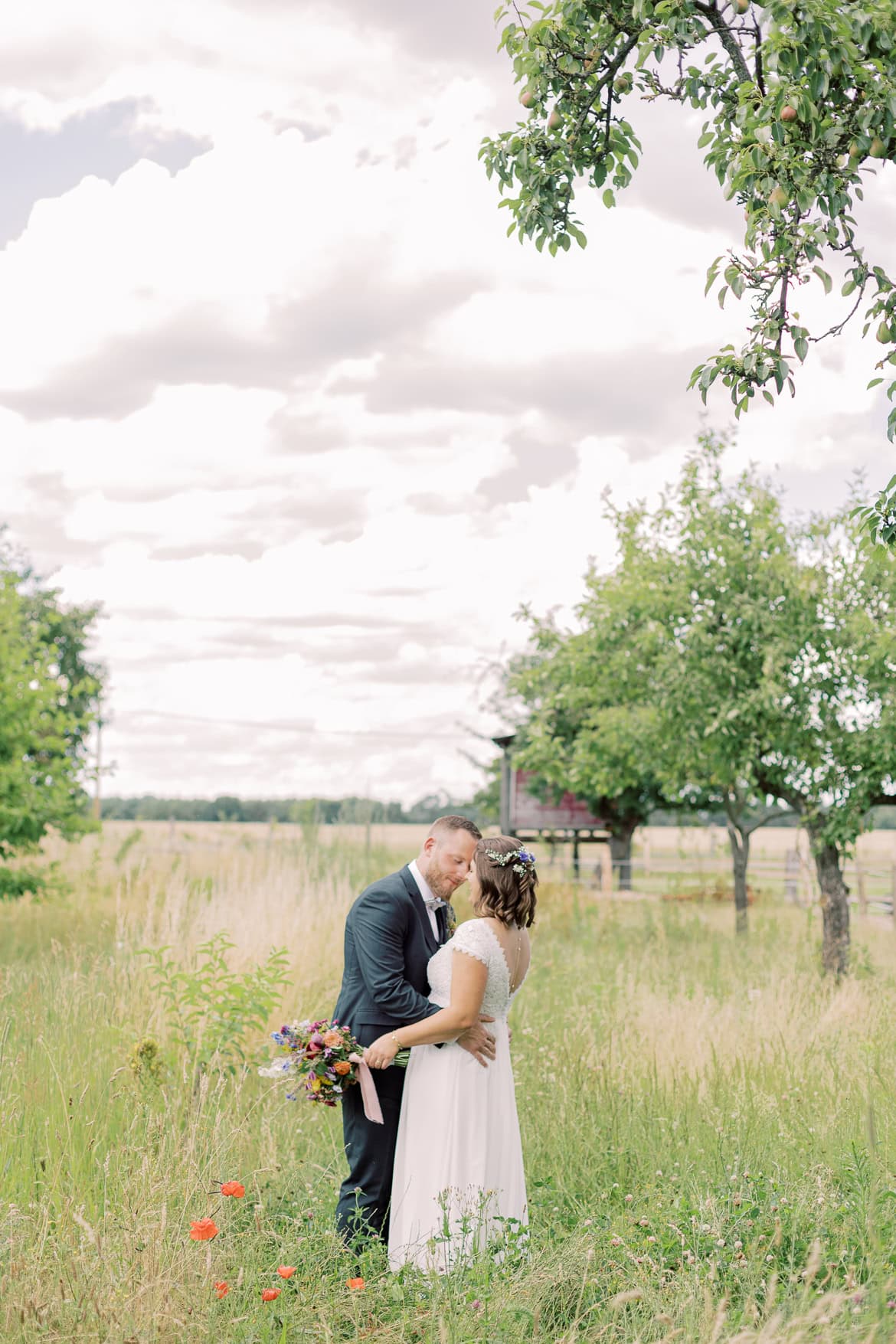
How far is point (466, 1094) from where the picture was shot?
445cm

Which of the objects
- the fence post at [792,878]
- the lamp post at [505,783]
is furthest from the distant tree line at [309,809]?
the fence post at [792,878]

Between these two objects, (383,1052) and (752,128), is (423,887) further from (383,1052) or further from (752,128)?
(752,128)

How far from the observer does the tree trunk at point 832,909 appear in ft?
41.1

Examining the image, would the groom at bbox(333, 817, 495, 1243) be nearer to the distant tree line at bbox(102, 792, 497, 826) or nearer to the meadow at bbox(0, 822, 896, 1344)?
the meadow at bbox(0, 822, 896, 1344)

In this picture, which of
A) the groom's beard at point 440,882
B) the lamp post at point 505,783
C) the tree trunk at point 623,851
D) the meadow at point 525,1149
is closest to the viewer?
the meadow at point 525,1149

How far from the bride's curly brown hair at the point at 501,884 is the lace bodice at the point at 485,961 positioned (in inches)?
3.1

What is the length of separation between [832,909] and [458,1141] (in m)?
9.34

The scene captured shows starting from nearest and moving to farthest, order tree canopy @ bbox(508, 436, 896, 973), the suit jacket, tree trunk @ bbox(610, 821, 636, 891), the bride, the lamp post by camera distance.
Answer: the bride → the suit jacket → tree canopy @ bbox(508, 436, 896, 973) → the lamp post → tree trunk @ bbox(610, 821, 636, 891)

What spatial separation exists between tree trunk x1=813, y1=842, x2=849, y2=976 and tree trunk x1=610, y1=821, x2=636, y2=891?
48.4 ft

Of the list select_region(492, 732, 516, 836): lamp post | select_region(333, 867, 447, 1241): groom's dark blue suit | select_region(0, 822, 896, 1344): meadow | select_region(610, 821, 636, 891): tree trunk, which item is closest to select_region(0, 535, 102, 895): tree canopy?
select_region(0, 822, 896, 1344): meadow

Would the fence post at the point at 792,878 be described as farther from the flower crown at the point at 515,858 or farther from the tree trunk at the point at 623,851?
the flower crown at the point at 515,858

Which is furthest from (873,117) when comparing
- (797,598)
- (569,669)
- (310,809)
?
(569,669)

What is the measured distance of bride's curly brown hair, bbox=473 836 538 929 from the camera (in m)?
4.38

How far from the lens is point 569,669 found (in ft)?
56.8
